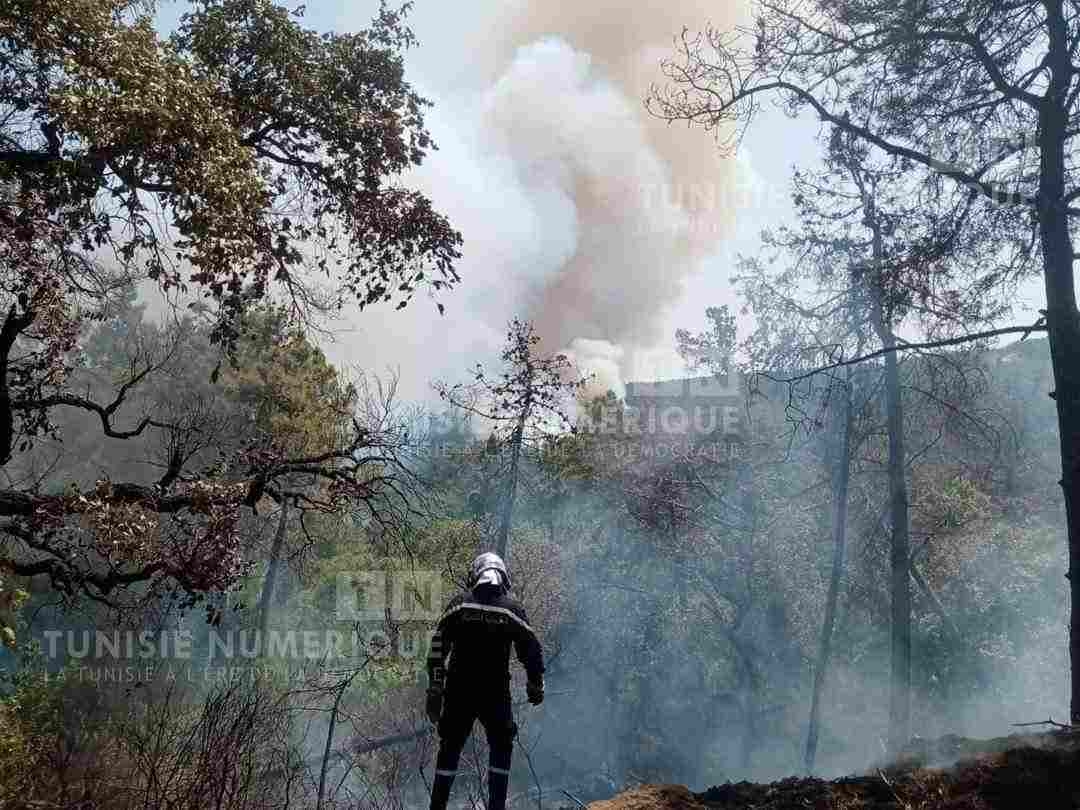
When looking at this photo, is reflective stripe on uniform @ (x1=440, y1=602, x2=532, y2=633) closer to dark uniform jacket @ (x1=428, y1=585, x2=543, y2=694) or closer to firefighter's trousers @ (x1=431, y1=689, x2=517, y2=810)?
dark uniform jacket @ (x1=428, y1=585, x2=543, y2=694)

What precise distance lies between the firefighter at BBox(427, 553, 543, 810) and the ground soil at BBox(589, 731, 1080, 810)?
40.4 inches

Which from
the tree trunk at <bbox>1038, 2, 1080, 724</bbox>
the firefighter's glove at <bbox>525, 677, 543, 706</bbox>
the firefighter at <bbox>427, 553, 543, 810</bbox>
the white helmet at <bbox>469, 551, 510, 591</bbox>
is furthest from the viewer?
the tree trunk at <bbox>1038, 2, 1080, 724</bbox>

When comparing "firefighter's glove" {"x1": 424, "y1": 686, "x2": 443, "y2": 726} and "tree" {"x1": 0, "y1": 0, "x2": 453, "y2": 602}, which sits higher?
"tree" {"x1": 0, "y1": 0, "x2": 453, "y2": 602}

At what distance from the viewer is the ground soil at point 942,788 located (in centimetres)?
488

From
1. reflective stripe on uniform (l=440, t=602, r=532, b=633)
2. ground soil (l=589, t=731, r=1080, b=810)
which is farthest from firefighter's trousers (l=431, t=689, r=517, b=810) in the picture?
ground soil (l=589, t=731, r=1080, b=810)

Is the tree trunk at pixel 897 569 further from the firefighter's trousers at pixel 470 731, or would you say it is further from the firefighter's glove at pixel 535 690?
the firefighter's trousers at pixel 470 731

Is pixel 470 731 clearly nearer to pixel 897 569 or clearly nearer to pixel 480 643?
pixel 480 643

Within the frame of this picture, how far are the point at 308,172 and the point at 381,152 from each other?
924mm

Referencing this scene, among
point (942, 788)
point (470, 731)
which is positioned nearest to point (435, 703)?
point (470, 731)

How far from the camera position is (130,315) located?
62.7 m

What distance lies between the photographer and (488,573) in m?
6.02

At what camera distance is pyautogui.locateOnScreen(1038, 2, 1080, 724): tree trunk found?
7215 millimetres

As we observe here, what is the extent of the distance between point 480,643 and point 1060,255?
6.69 metres

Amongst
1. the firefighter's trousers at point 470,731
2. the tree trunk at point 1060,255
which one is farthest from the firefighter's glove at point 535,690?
the tree trunk at point 1060,255
